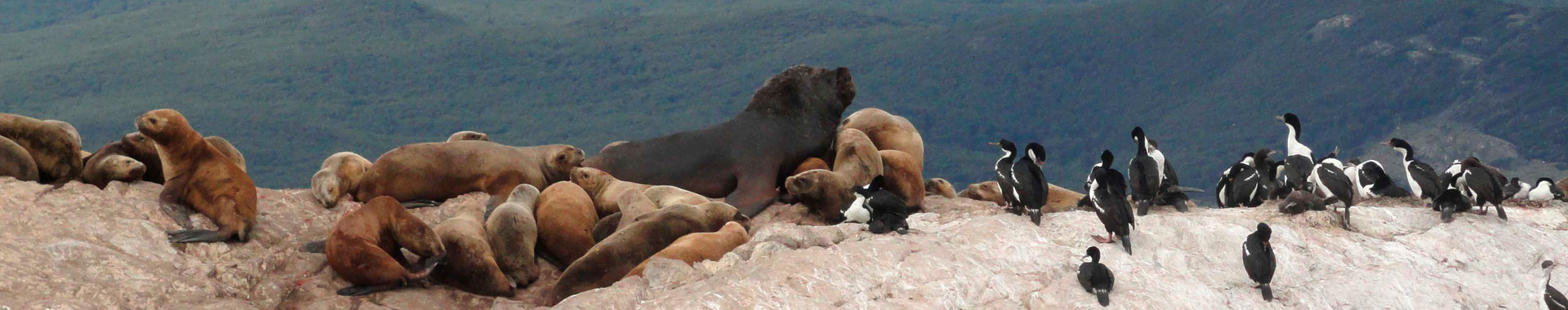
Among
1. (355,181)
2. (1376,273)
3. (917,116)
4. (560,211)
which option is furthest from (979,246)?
(917,116)

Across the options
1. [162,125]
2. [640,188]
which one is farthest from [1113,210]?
[162,125]

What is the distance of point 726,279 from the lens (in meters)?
7.90

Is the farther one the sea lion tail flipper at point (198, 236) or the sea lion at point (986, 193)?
the sea lion at point (986, 193)

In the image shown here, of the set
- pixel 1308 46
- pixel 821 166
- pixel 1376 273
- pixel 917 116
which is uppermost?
pixel 1376 273

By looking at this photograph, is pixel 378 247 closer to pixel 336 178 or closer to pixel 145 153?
pixel 336 178

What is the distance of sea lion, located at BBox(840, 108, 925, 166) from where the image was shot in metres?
14.3

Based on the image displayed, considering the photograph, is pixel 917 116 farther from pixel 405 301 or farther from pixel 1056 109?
pixel 405 301

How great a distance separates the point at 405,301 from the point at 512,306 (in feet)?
2.66

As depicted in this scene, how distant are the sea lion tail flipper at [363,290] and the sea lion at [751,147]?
3.84 m

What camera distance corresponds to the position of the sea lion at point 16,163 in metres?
10.5

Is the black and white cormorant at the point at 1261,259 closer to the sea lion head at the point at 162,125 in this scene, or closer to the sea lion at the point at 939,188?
the sea lion at the point at 939,188

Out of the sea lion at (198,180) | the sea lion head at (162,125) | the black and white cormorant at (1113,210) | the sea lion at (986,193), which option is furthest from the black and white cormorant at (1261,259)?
the sea lion head at (162,125)

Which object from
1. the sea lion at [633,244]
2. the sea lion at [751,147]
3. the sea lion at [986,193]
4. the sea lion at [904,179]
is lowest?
the sea lion at [986,193]

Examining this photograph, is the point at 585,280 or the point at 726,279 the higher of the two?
the point at 726,279
